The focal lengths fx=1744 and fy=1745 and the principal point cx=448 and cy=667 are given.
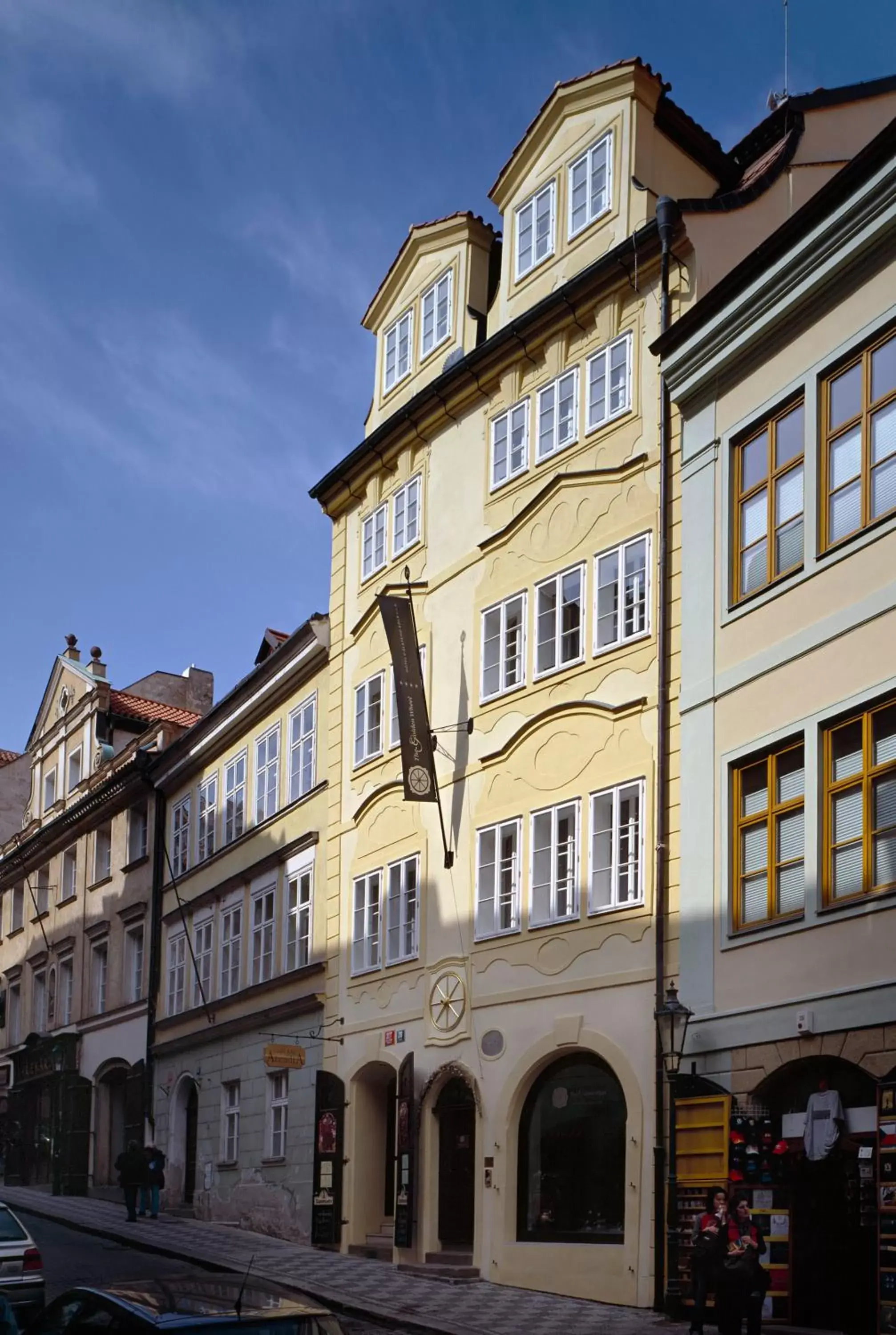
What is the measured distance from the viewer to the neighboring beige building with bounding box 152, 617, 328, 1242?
31.0m

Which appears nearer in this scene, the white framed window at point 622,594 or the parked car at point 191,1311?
the parked car at point 191,1311

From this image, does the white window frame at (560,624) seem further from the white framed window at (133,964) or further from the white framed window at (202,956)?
the white framed window at (133,964)

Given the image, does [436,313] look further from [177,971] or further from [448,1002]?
[177,971]

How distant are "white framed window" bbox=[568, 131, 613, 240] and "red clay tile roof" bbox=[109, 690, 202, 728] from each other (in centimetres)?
2463

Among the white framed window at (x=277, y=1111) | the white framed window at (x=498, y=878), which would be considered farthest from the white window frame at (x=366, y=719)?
the white framed window at (x=277, y=1111)

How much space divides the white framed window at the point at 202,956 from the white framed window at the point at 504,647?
557 inches

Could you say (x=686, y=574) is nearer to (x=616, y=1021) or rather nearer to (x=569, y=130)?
(x=616, y=1021)

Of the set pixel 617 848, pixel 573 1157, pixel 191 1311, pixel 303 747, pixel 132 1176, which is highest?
pixel 303 747

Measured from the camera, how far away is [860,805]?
56.5 ft

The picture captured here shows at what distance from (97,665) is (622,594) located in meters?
29.7

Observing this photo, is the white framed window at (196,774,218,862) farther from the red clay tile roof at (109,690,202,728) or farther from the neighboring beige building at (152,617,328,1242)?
the red clay tile roof at (109,690,202,728)

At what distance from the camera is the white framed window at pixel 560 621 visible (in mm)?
23562

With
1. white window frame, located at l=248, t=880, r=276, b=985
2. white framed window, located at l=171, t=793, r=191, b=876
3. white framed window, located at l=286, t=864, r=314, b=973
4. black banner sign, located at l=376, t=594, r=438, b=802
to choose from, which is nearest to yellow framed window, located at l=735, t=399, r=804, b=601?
black banner sign, located at l=376, t=594, r=438, b=802

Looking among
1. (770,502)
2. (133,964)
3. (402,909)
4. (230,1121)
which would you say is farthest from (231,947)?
(770,502)
